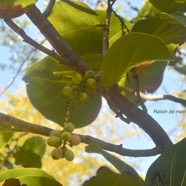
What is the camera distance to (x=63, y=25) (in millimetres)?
854

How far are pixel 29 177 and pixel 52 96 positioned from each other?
0.24m

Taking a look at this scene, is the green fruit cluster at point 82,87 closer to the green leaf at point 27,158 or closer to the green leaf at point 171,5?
the green leaf at point 171,5

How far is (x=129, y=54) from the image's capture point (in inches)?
25.5

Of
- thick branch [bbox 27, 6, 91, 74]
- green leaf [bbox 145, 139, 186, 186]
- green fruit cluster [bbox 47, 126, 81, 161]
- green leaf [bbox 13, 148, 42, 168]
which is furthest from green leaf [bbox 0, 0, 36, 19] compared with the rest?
green leaf [bbox 13, 148, 42, 168]

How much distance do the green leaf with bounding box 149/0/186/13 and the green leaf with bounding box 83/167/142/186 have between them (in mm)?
293

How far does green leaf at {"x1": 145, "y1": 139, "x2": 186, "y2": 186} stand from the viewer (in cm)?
58

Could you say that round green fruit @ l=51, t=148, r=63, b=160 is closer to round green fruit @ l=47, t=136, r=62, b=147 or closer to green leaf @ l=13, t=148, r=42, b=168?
round green fruit @ l=47, t=136, r=62, b=147

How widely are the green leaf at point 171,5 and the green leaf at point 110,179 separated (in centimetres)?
29

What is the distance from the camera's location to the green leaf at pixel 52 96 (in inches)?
34.3

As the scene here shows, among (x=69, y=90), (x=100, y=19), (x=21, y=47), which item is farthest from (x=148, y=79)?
(x=21, y=47)

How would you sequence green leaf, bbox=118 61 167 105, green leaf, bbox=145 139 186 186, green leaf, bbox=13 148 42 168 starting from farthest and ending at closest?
green leaf, bbox=13 148 42 168 < green leaf, bbox=118 61 167 105 < green leaf, bbox=145 139 186 186

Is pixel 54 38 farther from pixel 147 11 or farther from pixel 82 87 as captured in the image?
pixel 147 11

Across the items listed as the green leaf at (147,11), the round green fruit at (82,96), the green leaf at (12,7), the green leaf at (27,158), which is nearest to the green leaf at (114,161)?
the round green fruit at (82,96)

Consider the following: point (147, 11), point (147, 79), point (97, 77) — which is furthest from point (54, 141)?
point (147, 11)
